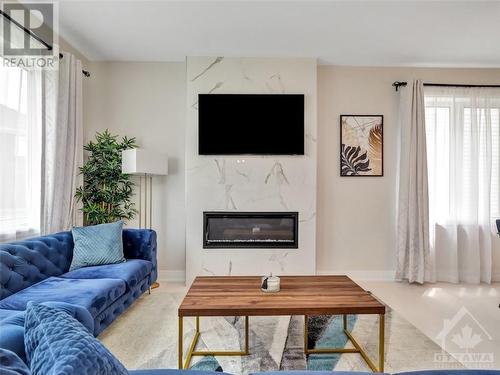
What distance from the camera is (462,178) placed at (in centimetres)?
398

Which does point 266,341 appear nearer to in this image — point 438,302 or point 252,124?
point 438,302

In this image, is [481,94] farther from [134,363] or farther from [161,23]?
[134,363]

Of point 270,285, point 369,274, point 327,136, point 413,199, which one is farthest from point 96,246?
point 413,199

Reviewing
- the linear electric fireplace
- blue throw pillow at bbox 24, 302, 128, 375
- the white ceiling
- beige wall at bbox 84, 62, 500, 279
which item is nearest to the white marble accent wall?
the linear electric fireplace

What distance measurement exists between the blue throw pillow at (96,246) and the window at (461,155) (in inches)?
147

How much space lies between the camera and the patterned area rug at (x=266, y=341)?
2.03m

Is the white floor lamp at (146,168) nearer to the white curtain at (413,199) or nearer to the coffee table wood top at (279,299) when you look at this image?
the coffee table wood top at (279,299)

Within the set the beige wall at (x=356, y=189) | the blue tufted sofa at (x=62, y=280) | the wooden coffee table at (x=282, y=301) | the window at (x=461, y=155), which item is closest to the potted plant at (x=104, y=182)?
the blue tufted sofa at (x=62, y=280)

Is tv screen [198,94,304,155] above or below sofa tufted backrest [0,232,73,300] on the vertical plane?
above

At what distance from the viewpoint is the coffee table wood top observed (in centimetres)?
180

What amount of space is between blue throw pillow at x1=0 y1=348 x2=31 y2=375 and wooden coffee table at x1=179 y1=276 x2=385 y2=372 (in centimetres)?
101

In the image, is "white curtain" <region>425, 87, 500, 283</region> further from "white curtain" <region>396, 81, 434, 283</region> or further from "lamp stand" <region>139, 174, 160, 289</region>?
"lamp stand" <region>139, 174, 160, 289</region>

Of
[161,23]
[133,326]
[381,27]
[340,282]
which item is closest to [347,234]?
[340,282]

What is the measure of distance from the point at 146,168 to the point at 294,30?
216 centimetres
